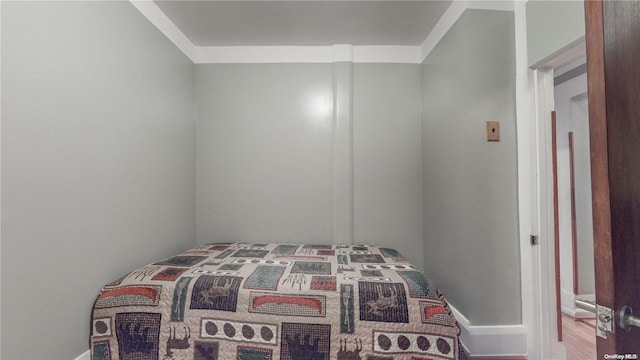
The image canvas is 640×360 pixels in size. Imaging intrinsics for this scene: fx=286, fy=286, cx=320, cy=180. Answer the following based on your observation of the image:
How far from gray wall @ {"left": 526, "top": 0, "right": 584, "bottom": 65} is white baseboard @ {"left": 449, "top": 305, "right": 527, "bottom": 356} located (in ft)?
5.90

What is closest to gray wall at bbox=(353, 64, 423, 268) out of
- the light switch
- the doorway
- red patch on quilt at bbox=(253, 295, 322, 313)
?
the light switch

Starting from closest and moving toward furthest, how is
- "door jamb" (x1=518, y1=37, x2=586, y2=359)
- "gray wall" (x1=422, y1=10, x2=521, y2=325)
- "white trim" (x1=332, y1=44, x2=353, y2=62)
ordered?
1. "door jamb" (x1=518, y1=37, x2=586, y2=359)
2. "gray wall" (x1=422, y1=10, x2=521, y2=325)
3. "white trim" (x1=332, y1=44, x2=353, y2=62)

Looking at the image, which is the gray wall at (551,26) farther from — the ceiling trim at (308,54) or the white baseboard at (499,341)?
the white baseboard at (499,341)

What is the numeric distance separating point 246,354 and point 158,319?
1.78ft

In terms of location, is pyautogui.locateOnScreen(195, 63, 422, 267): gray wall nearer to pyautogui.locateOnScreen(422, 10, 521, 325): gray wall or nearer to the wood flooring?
pyautogui.locateOnScreen(422, 10, 521, 325): gray wall

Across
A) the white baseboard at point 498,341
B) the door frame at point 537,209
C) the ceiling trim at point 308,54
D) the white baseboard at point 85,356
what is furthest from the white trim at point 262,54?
the white baseboard at point 498,341

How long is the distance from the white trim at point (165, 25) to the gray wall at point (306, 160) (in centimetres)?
77

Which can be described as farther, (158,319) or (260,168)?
(260,168)

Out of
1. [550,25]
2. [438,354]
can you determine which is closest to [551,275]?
[438,354]

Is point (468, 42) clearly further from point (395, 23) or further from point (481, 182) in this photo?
point (481, 182)

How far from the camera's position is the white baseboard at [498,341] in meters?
1.94

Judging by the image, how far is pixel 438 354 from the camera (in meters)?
1.50

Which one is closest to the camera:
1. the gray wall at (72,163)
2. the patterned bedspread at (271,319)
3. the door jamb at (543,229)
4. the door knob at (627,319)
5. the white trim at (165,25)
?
the door knob at (627,319)

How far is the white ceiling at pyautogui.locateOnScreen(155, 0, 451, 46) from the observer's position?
2.23 metres
